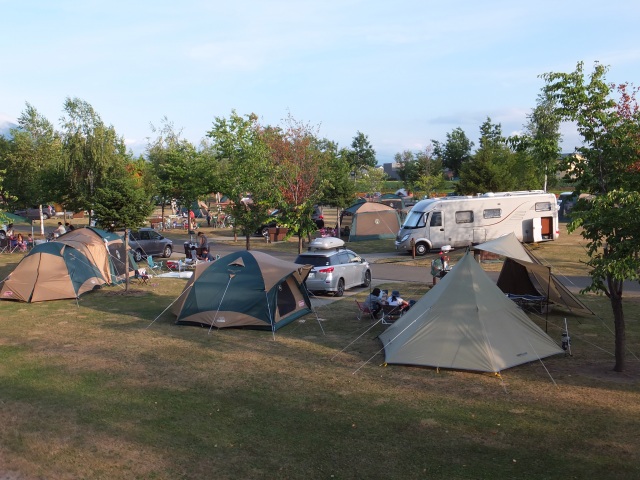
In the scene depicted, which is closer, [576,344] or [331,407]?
[331,407]

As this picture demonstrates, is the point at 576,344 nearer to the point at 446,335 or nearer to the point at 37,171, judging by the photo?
the point at 446,335

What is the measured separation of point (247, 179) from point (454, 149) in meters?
48.1

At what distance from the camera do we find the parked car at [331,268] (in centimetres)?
1797

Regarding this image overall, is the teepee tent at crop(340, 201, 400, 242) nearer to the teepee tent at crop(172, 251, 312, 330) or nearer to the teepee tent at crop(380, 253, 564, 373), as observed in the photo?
the teepee tent at crop(172, 251, 312, 330)

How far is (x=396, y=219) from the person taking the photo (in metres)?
36.2

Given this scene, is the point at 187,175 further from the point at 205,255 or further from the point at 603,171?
the point at 603,171

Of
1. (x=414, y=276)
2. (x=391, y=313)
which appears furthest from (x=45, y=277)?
(x=414, y=276)

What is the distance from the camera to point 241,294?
14.2 metres

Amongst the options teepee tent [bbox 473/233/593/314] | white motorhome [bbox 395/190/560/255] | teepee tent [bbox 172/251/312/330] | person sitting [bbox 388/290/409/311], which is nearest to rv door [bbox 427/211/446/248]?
white motorhome [bbox 395/190/560/255]

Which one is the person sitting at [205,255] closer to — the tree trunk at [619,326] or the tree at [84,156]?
the tree at [84,156]

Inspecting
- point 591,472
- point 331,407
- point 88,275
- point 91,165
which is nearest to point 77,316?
point 88,275

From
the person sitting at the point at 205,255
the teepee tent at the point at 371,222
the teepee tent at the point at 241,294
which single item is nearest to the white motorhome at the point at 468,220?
the teepee tent at the point at 371,222

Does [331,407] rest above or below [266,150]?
below

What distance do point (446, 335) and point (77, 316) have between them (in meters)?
9.97
